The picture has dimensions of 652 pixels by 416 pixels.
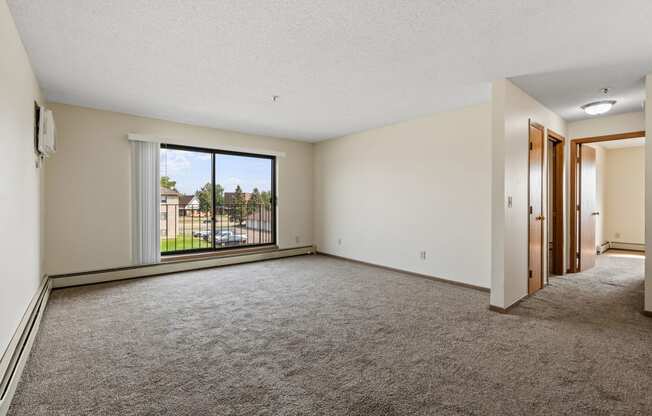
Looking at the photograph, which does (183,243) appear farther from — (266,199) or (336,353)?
(336,353)

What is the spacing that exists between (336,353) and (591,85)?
12.2ft

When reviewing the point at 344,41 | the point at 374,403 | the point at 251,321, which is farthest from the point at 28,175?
the point at 374,403

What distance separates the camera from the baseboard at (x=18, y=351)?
5.68 ft

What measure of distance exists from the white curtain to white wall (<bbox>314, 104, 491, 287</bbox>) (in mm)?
3138

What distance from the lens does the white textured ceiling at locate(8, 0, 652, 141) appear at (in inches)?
81.0

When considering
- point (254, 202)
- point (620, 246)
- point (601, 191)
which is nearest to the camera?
point (254, 202)

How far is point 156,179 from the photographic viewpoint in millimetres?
4742

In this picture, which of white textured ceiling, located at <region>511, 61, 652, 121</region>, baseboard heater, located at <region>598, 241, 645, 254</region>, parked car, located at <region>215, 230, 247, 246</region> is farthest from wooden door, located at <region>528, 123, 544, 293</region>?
parked car, located at <region>215, 230, 247, 246</region>

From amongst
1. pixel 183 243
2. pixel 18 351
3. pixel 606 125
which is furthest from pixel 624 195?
pixel 18 351

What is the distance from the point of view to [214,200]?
18.3 feet

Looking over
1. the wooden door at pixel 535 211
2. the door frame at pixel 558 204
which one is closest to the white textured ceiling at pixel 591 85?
the wooden door at pixel 535 211

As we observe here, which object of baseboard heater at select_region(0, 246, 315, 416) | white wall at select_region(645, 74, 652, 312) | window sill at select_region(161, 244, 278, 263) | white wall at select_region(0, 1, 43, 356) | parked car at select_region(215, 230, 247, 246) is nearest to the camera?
baseboard heater at select_region(0, 246, 315, 416)

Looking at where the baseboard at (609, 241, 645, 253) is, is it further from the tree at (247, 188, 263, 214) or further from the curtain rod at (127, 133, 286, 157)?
the tree at (247, 188, 263, 214)

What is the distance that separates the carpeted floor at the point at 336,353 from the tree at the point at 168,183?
1.77 metres
